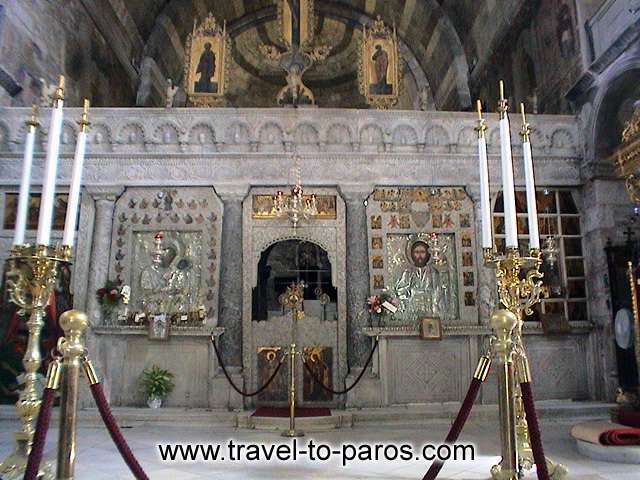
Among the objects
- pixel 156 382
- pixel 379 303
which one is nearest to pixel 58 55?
pixel 156 382

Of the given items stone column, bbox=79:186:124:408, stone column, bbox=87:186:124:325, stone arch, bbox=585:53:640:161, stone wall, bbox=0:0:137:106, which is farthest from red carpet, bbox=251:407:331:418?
stone wall, bbox=0:0:137:106

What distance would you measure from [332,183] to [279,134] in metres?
1.45

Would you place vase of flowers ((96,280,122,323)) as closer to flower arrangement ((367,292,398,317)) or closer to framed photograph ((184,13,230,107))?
framed photograph ((184,13,230,107))

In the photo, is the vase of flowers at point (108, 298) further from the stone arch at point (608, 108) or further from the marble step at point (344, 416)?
the stone arch at point (608, 108)

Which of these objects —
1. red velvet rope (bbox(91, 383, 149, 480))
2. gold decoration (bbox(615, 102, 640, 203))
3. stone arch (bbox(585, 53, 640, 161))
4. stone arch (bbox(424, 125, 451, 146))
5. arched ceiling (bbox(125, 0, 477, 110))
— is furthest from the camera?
arched ceiling (bbox(125, 0, 477, 110))

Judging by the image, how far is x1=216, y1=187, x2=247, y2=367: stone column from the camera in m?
9.49

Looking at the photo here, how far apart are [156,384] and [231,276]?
7.70ft

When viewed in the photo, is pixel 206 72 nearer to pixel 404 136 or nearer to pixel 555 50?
pixel 404 136

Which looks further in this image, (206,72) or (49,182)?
(206,72)

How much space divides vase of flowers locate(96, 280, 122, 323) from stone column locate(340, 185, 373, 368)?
4.34 metres

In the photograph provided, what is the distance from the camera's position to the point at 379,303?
9.52 m

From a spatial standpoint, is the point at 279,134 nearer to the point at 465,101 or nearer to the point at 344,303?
the point at 344,303

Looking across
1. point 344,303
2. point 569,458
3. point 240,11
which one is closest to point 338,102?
point 240,11

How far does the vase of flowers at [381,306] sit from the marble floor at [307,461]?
6.91 ft
